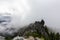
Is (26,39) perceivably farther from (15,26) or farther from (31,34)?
(15,26)

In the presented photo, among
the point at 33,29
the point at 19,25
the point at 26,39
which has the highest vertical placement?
the point at 19,25

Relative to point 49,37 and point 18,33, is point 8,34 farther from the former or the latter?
point 49,37

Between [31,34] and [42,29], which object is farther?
[42,29]

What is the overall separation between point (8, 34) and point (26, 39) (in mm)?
4622

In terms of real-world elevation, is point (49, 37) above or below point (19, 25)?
below

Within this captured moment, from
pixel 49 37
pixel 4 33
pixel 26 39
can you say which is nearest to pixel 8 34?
pixel 4 33

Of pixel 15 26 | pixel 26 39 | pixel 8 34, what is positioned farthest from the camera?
pixel 15 26

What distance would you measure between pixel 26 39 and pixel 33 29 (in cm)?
279

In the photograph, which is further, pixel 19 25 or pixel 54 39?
pixel 19 25

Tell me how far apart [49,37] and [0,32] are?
9424mm

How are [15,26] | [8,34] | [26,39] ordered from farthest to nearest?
[15,26]
[8,34]
[26,39]

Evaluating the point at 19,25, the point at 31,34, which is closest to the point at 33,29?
the point at 31,34

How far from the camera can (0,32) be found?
1492 inches

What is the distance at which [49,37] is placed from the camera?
37.3 metres
